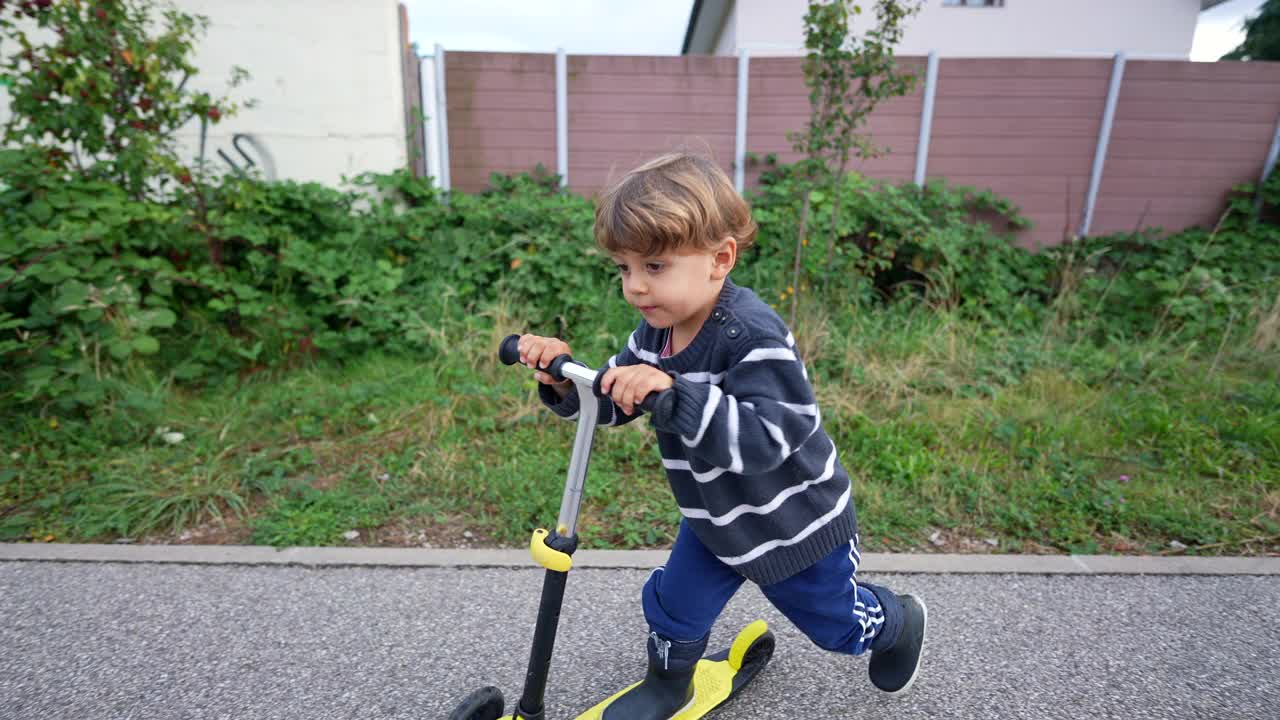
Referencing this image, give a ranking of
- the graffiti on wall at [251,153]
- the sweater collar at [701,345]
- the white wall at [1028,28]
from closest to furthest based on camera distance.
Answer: the sweater collar at [701,345] → the graffiti on wall at [251,153] → the white wall at [1028,28]

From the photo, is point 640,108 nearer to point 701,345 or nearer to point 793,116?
point 793,116

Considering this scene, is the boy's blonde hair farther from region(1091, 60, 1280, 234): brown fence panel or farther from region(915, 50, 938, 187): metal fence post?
region(1091, 60, 1280, 234): brown fence panel

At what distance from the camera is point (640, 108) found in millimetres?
5809

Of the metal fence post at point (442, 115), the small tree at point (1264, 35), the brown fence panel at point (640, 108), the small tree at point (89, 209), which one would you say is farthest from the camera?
the small tree at point (1264, 35)

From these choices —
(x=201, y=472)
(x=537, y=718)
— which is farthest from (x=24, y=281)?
(x=537, y=718)

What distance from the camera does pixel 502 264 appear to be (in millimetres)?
4828

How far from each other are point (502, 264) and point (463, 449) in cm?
185

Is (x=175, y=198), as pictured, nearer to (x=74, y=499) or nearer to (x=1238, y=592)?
(x=74, y=499)

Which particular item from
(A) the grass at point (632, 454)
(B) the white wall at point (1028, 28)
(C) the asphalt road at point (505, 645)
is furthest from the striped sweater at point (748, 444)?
(B) the white wall at point (1028, 28)

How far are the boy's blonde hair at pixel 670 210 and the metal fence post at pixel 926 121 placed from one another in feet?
16.8

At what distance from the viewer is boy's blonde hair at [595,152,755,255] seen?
137 cm

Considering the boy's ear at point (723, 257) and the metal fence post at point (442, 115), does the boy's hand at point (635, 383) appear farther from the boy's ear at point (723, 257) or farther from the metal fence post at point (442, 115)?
the metal fence post at point (442, 115)

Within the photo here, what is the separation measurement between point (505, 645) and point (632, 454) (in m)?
1.29

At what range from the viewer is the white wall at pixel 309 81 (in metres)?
4.98
